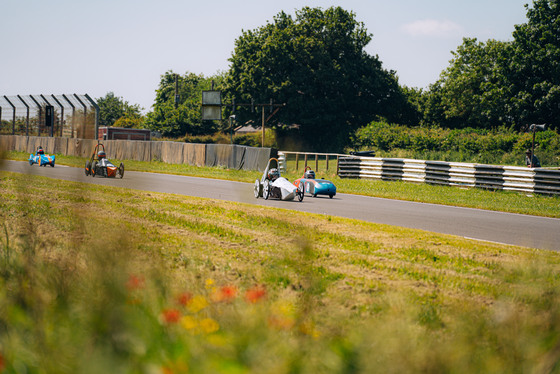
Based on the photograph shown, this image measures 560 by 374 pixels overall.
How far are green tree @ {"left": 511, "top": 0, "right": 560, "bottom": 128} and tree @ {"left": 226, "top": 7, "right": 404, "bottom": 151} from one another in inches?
690

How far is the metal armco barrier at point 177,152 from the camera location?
35625 mm

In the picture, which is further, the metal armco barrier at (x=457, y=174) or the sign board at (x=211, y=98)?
the sign board at (x=211, y=98)

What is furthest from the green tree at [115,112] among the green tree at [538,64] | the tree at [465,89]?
the green tree at [538,64]

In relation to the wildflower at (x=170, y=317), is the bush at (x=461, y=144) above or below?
above

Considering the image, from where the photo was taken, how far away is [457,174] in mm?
24172

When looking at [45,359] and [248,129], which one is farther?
[248,129]

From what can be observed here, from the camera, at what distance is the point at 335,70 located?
6228cm

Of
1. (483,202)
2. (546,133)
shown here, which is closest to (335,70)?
(546,133)

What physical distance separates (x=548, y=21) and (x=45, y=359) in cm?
5519

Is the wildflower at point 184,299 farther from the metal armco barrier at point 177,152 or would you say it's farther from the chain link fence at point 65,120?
the metal armco barrier at point 177,152

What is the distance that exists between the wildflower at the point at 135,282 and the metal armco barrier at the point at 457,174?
817 inches

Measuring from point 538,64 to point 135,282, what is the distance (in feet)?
173

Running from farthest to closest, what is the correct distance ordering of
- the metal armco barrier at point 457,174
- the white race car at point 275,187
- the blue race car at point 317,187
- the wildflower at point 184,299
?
the metal armco barrier at point 457,174 < the blue race car at point 317,187 < the white race car at point 275,187 < the wildflower at point 184,299

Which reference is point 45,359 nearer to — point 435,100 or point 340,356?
point 340,356
